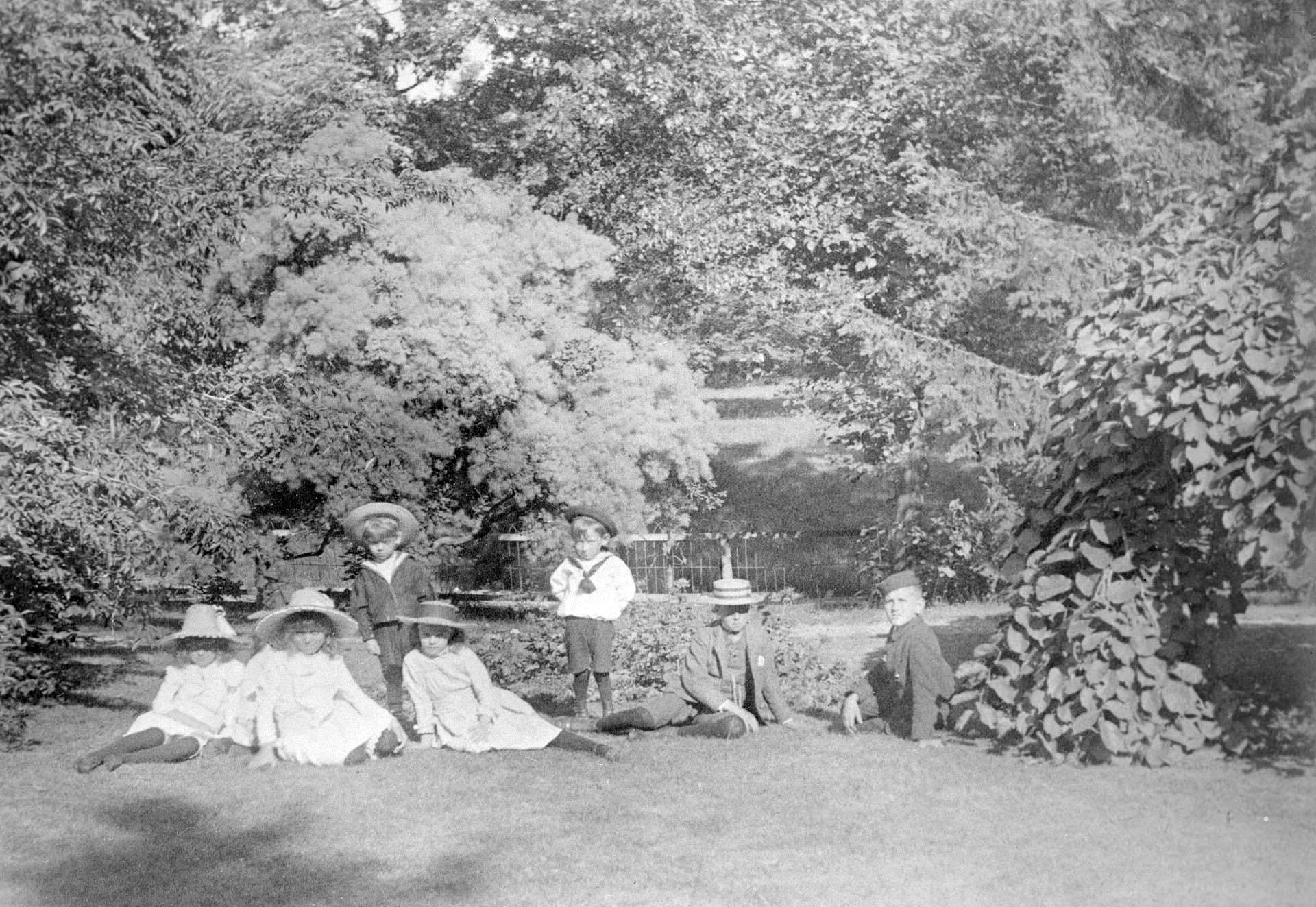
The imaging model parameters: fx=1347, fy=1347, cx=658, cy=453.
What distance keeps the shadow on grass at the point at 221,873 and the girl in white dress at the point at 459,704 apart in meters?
1.78

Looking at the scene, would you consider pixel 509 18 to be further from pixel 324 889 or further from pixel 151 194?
pixel 324 889

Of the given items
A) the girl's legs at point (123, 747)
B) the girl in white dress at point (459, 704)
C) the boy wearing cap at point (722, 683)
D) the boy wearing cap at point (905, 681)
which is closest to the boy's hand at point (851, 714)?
the boy wearing cap at point (905, 681)

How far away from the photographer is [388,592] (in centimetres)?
964

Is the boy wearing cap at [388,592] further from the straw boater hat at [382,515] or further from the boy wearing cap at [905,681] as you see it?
the boy wearing cap at [905,681]

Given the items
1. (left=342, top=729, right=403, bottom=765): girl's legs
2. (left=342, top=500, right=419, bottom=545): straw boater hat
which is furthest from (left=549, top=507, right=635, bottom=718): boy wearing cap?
(left=342, top=729, right=403, bottom=765): girl's legs

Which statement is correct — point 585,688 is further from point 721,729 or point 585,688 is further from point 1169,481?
point 1169,481

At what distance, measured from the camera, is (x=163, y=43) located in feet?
33.4

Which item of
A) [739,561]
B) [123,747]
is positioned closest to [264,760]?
[123,747]

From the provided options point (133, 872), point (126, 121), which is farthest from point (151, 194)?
→ point (133, 872)

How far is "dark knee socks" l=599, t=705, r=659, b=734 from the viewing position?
28.7 feet

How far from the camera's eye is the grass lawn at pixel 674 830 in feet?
17.5

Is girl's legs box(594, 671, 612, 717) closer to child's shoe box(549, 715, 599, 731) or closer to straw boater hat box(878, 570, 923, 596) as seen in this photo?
child's shoe box(549, 715, 599, 731)

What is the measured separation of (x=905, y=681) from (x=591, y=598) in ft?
8.09

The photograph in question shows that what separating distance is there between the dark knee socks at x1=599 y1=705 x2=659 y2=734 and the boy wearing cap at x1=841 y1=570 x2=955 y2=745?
1.25 m
